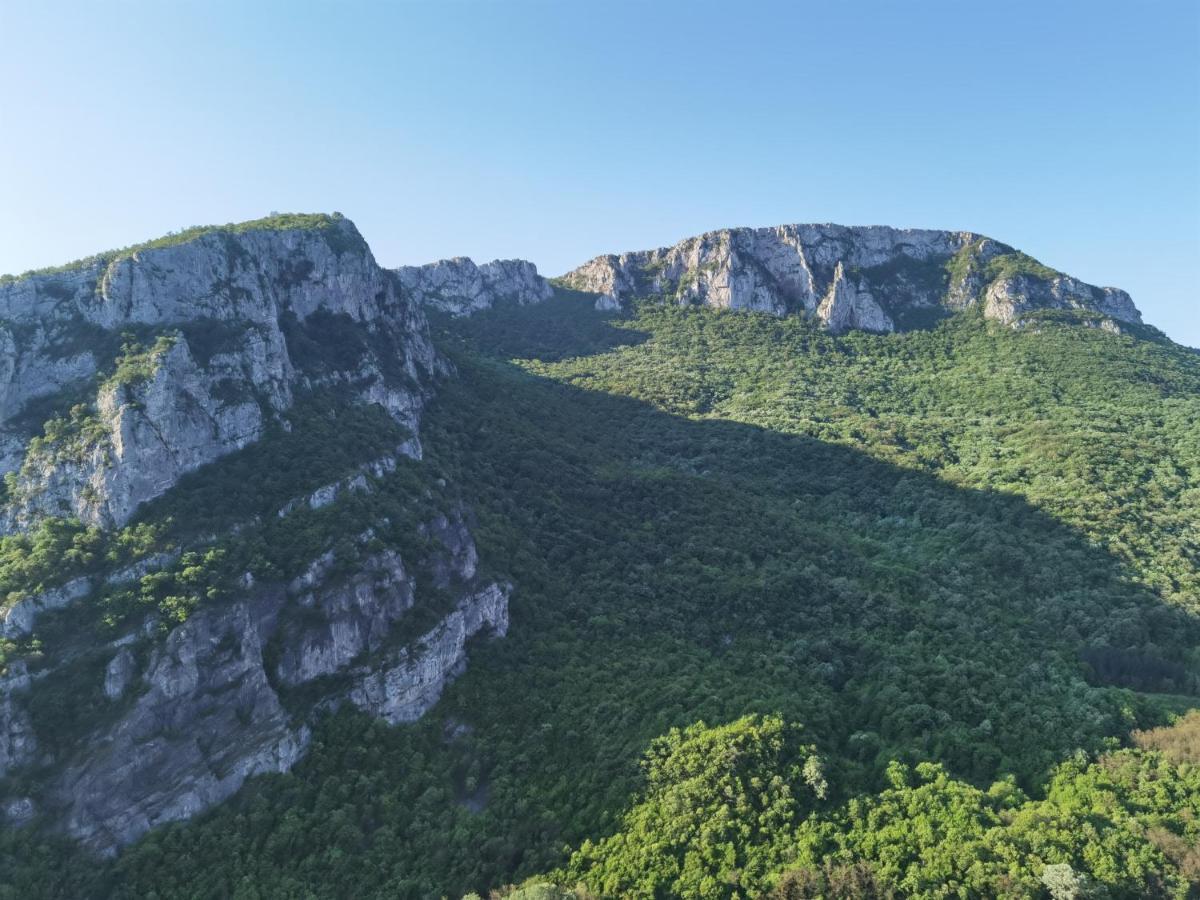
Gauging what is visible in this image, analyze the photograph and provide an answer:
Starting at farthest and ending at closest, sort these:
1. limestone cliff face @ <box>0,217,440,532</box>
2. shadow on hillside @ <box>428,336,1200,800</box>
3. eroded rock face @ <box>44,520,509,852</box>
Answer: limestone cliff face @ <box>0,217,440,532</box> → shadow on hillside @ <box>428,336,1200,800</box> → eroded rock face @ <box>44,520,509,852</box>

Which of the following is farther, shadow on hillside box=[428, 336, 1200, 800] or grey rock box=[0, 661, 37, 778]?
shadow on hillside box=[428, 336, 1200, 800]

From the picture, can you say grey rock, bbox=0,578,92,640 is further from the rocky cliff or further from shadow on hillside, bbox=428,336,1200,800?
shadow on hillside, bbox=428,336,1200,800

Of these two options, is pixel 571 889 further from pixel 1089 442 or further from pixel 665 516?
pixel 1089 442

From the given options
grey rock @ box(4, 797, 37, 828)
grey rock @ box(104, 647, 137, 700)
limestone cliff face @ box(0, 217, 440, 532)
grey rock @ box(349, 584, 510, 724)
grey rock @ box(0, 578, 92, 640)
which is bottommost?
grey rock @ box(4, 797, 37, 828)

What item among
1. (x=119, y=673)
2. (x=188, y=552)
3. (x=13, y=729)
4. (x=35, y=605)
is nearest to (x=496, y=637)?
(x=188, y=552)

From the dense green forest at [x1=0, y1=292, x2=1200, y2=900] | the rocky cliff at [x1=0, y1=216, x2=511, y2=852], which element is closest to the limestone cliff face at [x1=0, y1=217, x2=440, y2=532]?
the rocky cliff at [x1=0, y1=216, x2=511, y2=852]

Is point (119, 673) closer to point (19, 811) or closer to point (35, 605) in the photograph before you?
point (35, 605)

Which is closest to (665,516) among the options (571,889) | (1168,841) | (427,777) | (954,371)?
(427,777)

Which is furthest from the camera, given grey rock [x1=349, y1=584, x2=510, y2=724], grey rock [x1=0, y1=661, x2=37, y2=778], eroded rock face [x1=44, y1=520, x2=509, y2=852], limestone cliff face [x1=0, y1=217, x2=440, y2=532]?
limestone cliff face [x1=0, y1=217, x2=440, y2=532]
